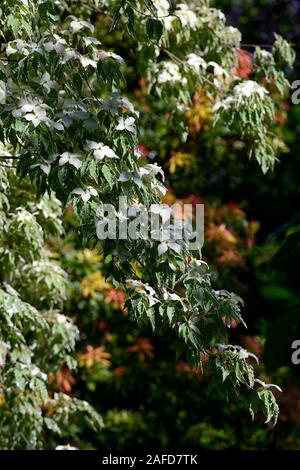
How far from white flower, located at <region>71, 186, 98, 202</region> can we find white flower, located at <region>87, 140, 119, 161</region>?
10cm

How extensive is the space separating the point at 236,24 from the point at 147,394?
3642 millimetres

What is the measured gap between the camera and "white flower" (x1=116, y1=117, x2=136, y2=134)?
2879mm

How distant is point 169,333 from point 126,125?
304cm

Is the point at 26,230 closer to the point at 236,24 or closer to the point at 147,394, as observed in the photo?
the point at 147,394

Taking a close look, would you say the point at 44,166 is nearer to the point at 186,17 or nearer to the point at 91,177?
the point at 91,177

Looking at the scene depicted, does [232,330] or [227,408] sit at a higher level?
[232,330]

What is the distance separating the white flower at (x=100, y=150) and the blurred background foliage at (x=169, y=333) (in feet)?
7.58

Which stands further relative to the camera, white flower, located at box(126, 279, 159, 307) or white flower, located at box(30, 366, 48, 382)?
white flower, located at box(30, 366, 48, 382)

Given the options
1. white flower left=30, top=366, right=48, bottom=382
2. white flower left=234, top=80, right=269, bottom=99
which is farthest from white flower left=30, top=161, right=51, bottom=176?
white flower left=234, top=80, right=269, bottom=99

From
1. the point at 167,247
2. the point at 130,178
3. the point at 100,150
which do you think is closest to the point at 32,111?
the point at 100,150

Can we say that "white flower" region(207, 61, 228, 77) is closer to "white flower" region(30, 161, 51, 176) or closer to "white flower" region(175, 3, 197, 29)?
"white flower" region(175, 3, 197, 29)

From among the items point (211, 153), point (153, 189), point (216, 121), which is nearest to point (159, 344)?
point (211, 153)

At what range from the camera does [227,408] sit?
5938mm
